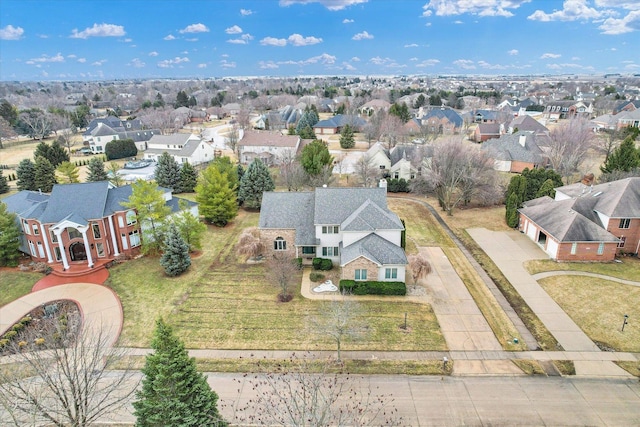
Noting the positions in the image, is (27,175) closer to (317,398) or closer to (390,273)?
(390,273)

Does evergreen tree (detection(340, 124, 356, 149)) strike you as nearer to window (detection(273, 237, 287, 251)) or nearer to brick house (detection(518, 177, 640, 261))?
brick house (detection(518, 177, 640, 261))

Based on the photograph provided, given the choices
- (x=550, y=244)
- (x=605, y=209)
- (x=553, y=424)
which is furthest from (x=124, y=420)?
(x=605, y=209)

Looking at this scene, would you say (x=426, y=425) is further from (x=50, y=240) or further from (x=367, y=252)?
(x=50, y=240)

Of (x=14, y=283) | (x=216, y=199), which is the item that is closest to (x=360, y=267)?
(x=216, y=199)

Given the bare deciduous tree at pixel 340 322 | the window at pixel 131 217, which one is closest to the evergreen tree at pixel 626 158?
the bare deciduous tree at pixel 340 322

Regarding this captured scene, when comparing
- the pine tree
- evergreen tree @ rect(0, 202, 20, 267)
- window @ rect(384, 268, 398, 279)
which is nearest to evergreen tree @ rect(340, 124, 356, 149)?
window @ rect(384, 268, 398, 279)

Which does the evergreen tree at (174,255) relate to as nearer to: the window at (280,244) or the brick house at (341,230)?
the brick house at (341,230)

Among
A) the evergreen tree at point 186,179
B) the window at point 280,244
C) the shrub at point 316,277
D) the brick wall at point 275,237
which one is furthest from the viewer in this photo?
the evergreen tree at point 186,179
